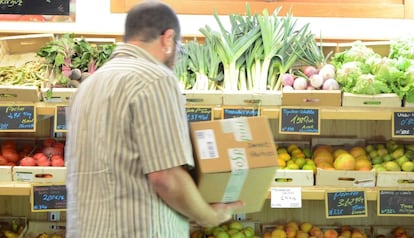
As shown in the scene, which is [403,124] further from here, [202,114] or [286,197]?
[202,114]

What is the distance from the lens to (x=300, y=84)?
132 inches

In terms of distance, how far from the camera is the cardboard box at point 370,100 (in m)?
A: 3.22

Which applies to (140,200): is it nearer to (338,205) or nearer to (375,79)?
(338,205)

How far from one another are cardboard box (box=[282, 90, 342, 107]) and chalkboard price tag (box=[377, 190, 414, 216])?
1.68 ft

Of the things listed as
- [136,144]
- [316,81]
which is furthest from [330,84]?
[136,144]

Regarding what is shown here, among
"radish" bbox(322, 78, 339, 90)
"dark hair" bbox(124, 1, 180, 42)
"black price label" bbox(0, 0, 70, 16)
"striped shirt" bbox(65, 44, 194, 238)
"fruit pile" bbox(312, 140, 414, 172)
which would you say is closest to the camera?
"striped shirt" bbox(65, 44, 194, 238)

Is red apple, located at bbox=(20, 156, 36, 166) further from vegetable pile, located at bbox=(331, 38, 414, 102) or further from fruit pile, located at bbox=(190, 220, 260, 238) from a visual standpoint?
vegetable pile, located at bbox=(331, 38, 414, 102)

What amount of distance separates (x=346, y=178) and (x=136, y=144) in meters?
1.64

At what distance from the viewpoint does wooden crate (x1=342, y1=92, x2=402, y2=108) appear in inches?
127

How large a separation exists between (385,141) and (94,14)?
1.92 metres

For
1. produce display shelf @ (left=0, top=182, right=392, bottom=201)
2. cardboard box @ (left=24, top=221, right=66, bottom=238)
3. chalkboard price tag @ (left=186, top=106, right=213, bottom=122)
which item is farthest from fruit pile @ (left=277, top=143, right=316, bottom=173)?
cardboard box @ (left=24, top=221, right=66, bottom=238)

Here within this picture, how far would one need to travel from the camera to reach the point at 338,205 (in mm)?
3236

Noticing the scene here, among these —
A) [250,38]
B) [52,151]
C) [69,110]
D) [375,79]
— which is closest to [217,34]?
[250,38]

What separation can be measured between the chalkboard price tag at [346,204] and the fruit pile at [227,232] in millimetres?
531
